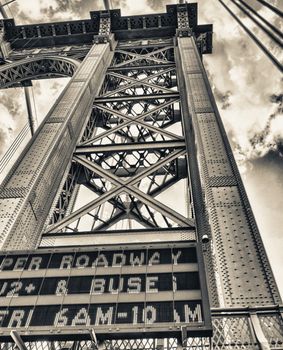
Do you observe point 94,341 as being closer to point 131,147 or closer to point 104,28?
point 131,147

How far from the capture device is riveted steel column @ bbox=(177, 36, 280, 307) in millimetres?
5531

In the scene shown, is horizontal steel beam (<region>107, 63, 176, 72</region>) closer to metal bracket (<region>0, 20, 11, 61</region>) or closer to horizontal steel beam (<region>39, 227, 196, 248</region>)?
metal bracket (<region>0, 20, 11, 61</region>)

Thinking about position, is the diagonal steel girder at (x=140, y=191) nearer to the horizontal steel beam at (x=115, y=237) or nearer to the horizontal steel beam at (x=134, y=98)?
the horizontal steel beam at (x=115, y=237)

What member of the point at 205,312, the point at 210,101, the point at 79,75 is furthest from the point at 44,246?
the point at 79,75

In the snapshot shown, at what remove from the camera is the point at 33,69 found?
1995 cm

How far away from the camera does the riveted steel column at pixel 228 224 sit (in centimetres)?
553

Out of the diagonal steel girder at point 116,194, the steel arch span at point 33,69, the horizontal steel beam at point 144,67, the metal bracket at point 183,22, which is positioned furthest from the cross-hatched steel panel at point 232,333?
the steel arch span at point 33,69

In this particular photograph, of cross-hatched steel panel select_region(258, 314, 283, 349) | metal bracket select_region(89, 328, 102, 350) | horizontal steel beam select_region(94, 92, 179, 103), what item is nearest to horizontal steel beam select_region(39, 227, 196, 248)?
cross-hatched steel panel select_region(258, 314, 283, 349)

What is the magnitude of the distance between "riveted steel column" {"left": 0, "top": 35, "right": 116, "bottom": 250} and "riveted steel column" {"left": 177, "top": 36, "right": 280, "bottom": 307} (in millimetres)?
3191

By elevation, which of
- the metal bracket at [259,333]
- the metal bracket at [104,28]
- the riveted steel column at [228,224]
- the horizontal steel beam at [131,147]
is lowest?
the metal bracket at [259,333]

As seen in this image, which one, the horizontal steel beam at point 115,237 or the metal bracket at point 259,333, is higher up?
the horizontal steel beam at point 115,237

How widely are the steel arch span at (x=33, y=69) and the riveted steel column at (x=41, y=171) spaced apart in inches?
262

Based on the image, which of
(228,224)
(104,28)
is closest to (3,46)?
(104,28)

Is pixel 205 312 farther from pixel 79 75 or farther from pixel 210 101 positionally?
pixel 79 75
